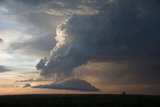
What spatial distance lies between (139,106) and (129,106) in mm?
3672

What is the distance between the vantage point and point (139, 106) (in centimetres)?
10012

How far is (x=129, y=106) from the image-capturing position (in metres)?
98.6
